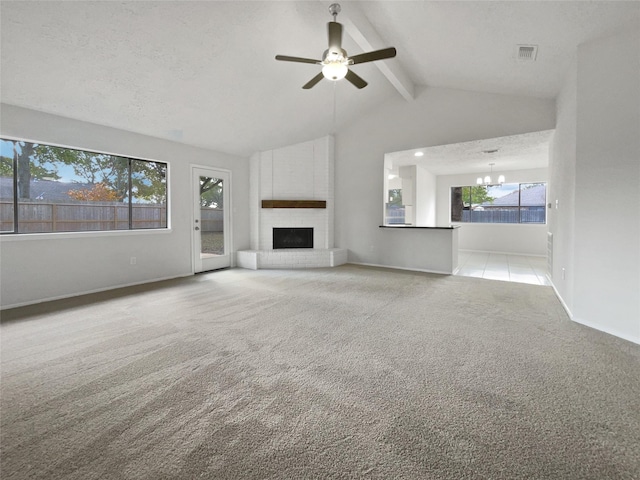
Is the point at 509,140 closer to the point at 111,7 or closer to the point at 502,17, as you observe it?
the point at 502,17

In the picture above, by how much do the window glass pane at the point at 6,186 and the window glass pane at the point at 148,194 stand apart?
4.69 feet

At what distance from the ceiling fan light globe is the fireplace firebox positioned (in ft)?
13.0

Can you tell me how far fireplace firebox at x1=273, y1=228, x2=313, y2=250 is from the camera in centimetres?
679

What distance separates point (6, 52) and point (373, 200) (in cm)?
556

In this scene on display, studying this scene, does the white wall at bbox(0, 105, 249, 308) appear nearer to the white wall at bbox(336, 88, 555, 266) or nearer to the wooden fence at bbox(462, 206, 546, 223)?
the white wall at bbox(336, 88, 555, 266)

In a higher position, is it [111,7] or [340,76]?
[111,7]

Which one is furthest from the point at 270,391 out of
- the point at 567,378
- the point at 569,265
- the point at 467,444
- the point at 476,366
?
the point at 569,265

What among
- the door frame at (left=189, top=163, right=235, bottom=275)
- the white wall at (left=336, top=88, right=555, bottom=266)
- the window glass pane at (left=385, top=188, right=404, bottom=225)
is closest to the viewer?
the white wall at (left=336, top=88, right=555, bottom=266)

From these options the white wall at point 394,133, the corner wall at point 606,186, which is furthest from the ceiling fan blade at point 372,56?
the white wall at point 394,133

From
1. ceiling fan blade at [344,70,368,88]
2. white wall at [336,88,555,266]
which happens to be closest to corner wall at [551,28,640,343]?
white wall at [336,88,555,266]

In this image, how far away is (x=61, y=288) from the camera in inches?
160

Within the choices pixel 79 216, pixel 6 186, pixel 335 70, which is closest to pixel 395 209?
pixel 335 70

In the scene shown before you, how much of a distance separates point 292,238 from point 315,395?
5096 millimetres

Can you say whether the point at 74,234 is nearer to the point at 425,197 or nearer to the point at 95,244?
the point at 95,244
